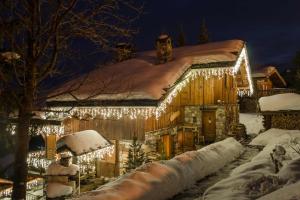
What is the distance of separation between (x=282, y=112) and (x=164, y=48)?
9390mm

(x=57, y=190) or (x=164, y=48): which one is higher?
(x=164, y=48)

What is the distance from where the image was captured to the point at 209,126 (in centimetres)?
2417

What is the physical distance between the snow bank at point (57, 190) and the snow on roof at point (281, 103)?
44.9ft

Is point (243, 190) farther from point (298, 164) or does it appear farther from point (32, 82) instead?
point (32, 82)

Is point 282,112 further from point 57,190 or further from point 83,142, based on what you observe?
point 57,190

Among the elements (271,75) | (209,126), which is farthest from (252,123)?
(271,75)

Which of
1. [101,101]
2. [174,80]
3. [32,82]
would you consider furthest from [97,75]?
[32,82]

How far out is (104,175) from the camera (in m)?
20.5

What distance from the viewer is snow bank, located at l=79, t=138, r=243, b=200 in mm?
6948

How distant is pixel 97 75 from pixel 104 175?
25.9 feet

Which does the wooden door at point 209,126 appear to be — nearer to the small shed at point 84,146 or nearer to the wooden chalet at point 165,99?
the wooden chalet at point 165,99

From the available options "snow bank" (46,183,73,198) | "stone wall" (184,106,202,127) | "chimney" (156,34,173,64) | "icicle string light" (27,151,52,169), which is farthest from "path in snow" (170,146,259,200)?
"chimney" (156,34,173,64)

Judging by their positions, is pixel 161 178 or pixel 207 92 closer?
pixel 161 178

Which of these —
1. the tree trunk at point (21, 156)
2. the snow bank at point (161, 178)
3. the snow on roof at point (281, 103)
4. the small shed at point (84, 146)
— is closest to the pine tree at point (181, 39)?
the snow on roof at point (281, 103)
